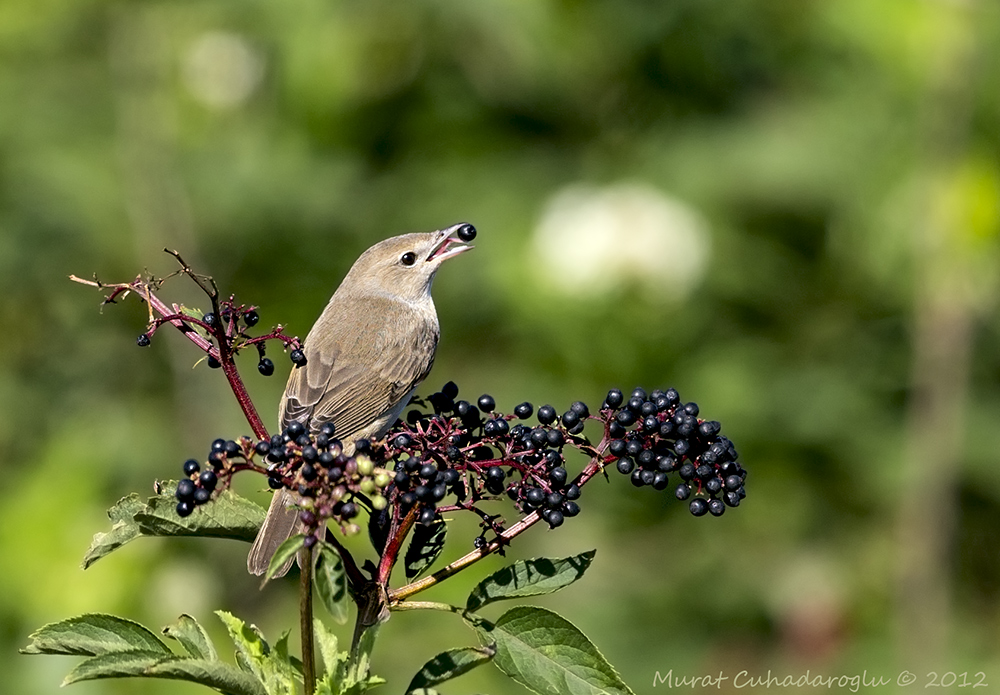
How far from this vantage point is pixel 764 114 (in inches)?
360

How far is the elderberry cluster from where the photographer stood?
2736 mm

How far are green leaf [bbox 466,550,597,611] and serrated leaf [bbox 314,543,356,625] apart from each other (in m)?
0.46

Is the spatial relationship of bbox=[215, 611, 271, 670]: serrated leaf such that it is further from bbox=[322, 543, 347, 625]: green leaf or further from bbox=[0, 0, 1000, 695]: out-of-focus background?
bbox=[0, 0, 1000, 695]: out-of-focus background

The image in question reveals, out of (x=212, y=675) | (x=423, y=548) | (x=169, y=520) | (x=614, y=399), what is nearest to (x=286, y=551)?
(x=212, y=675)

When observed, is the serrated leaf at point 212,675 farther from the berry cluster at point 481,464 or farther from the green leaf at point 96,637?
the berry cluster at point 481,464

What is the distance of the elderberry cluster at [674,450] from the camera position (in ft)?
8.98

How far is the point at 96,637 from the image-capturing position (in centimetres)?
247

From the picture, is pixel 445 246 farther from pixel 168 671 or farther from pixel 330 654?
pixel 168 671

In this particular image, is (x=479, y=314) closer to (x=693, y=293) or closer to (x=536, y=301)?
(x=536, y=301)

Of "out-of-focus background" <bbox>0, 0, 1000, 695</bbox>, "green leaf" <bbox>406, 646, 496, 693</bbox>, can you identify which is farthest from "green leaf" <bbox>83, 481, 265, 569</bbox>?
"out-of-focus background" <bbox>0, 0, 1000, 695</bbox>

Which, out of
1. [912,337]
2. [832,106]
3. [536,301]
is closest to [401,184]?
[536,301]

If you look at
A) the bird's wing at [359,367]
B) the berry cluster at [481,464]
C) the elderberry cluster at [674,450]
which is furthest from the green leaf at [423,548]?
the bird's wing at [359,367]

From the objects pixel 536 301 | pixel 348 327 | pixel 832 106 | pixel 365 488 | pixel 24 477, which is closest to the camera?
pixel 365 488

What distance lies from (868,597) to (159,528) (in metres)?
6.35
